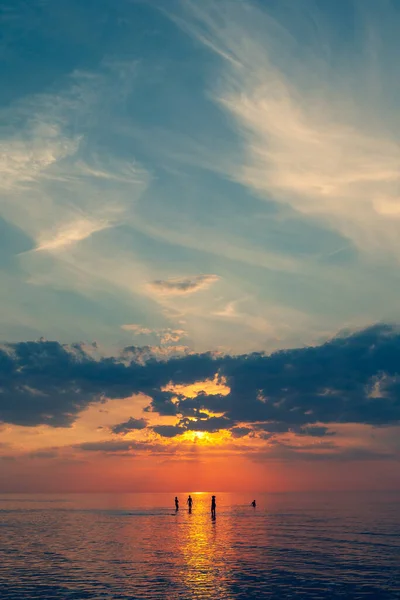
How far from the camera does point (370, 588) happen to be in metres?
37.8

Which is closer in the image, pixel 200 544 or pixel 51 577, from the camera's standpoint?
pixel 51 577

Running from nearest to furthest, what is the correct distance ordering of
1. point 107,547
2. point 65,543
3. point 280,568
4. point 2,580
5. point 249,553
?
point 2,580
point 280,568
point 249,553
point 107,547
point 65,543

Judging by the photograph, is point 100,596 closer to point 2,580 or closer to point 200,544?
point 2,580

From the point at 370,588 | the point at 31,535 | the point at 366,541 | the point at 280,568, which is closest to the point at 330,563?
the point at 280,568

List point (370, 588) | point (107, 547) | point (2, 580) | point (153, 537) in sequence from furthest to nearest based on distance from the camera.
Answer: point (153, 537), point (107, 547), point (2, 580), point (370, 588)

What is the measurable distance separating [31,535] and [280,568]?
40045mm

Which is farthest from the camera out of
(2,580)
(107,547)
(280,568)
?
(107,547)

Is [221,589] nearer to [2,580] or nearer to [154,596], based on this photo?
[154,596]

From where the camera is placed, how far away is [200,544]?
60469 mm

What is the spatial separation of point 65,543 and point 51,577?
2261 cm

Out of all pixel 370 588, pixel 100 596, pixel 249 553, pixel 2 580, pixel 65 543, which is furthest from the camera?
pixel 65 543

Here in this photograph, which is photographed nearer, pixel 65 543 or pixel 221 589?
pixel 221 589

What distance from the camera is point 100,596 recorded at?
34656 mm

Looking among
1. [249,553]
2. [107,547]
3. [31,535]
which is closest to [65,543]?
[107,547]
